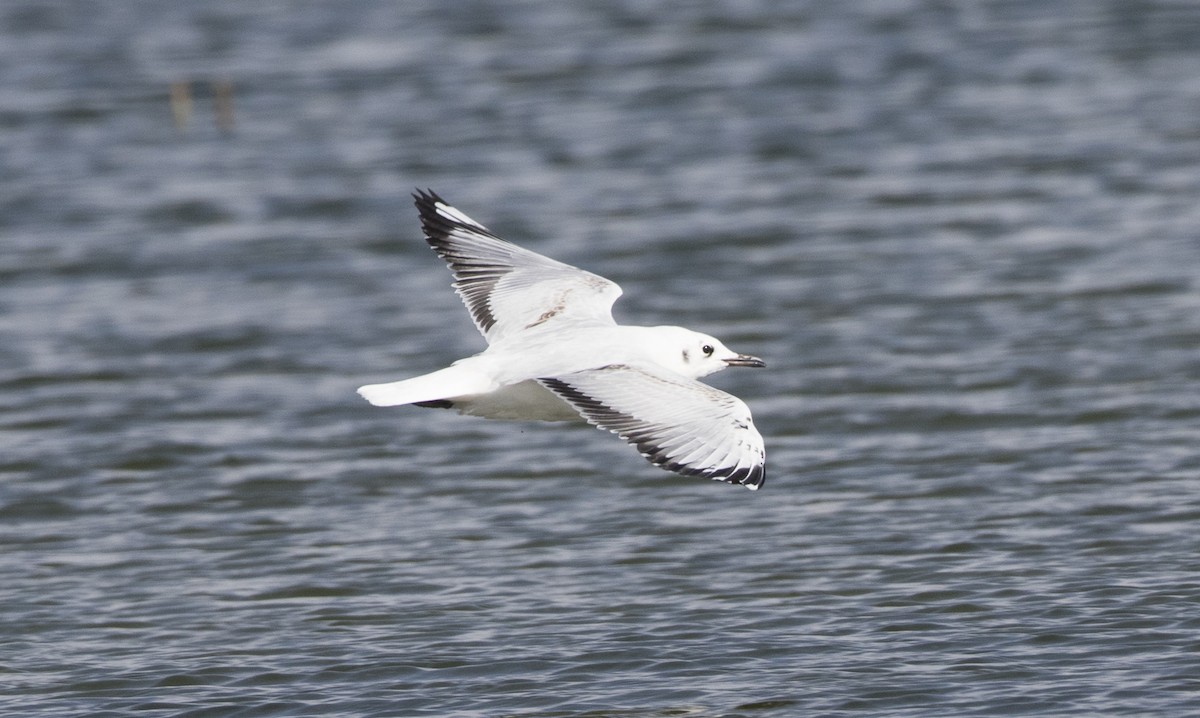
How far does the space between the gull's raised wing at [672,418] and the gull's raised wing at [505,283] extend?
43.7 inches

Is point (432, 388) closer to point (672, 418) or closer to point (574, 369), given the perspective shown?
point (574, 369)

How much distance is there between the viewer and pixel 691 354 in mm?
8375

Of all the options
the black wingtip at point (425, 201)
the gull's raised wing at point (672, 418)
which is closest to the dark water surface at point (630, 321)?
the gull's raised wing at point (672, 418)

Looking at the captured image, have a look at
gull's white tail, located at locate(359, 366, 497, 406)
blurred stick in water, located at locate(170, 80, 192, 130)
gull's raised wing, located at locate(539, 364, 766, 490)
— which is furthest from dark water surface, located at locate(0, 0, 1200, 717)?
gull's white tail, located at locate(359, 366, 497, 406)

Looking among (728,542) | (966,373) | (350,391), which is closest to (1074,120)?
(966,373)

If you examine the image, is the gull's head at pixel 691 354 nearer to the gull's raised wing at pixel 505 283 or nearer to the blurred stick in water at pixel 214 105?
the gull's raised wing at pixel 505 283

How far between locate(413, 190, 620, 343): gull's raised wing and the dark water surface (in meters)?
1.08

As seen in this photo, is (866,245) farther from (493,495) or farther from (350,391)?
(493,495)

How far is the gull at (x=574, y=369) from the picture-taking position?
287 inches

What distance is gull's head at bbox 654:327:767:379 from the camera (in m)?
8.24

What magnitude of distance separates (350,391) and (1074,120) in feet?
26.1

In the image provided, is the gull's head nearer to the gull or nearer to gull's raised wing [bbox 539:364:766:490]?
the gull

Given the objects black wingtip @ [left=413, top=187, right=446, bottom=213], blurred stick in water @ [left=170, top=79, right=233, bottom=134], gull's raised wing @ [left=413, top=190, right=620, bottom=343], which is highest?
blurred stick in water @ [left=170, top=79, right=233, bottom=134]

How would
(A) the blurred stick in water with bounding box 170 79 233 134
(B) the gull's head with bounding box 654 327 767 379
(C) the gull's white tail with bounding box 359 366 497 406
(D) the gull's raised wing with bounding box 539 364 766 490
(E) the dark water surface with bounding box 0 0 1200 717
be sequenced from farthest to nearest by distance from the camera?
1. (A) the blurred stick in water with bounding box 170 79 233 134
2. (B) the gull's head with bounding box 654 327 767 379
3. (E) the dark water surface with bounding box 0 0 1200 717
4. (C) the gull's white tail with bounding box 359 366 497 406
5. (D) the gull's raised wing with bounding box 539 364 766 490
